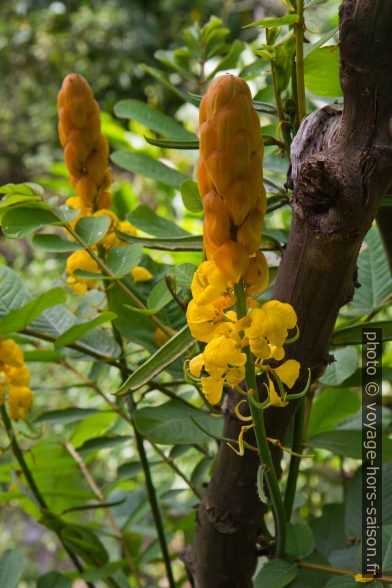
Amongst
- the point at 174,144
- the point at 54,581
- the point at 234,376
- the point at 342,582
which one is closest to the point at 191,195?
the point at 174,144

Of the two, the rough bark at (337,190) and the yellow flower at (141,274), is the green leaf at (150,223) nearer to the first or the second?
the yellow flower at (141,274)

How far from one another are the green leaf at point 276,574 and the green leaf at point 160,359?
148mm


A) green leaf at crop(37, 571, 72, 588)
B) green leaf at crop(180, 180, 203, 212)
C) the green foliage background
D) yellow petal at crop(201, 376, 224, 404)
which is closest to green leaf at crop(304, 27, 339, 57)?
the green foliage background

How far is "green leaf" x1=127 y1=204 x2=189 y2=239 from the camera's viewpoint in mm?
516

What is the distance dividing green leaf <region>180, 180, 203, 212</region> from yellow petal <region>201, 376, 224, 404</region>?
0.14 m

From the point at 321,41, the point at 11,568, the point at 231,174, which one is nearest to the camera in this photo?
the point at 231,174

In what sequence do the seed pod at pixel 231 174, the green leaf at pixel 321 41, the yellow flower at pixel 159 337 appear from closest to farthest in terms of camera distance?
the seed pod at pixel 231 174, the green leaf at pixel 321 41, the yellow flower at pixel 159 337

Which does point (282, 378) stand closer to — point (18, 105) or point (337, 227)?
point (337, 227)

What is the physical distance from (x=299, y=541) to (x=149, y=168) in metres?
0.31

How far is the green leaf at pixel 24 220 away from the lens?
44 cm

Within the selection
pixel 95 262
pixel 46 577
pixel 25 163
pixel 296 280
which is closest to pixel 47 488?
pixel 46 577

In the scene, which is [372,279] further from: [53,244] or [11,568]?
[11,568]

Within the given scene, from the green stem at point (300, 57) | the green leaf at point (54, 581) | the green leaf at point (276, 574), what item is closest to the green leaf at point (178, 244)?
the green stem at point (300, 57)

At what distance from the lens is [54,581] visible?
0.57 m
